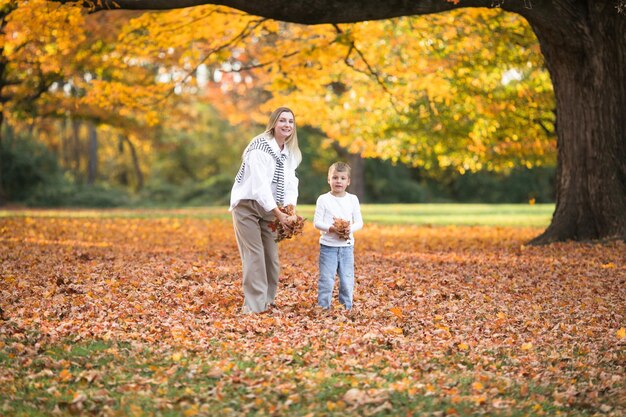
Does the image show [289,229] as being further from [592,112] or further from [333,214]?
[592,112]

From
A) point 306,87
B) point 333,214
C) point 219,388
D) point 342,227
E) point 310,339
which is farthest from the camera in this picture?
point 306,87

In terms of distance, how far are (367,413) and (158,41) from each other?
496 inches

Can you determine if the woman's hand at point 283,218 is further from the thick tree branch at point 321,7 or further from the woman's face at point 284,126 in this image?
the thick tree branch at point 321,7

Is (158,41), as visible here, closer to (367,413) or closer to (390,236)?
(390,236)

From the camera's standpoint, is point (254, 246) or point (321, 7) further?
point (321, 7)

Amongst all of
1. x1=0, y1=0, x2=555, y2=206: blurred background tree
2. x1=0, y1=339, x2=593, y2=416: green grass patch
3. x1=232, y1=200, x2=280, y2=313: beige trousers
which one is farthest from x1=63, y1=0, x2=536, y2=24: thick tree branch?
x1=0, y1=339, x2=593, y2=416: green grass patch

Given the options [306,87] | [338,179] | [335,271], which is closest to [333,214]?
[338,179]

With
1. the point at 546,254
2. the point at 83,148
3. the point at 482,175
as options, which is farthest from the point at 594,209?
the point at 83,148

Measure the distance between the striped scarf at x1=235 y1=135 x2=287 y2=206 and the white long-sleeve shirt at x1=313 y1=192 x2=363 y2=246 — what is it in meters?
0.36

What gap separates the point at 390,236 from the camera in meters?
18.1

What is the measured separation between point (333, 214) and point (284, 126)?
0.94 metres

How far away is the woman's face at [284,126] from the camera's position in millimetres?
7844

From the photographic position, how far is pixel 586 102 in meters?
14.0

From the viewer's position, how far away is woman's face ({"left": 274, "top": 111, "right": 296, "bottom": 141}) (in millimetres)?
7844
